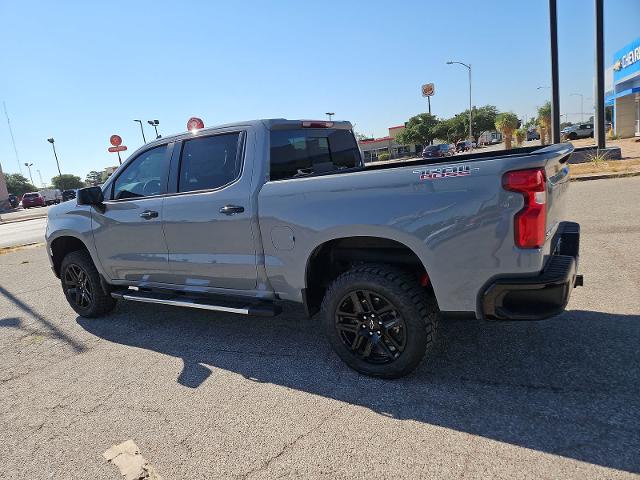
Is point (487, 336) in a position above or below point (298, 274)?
below

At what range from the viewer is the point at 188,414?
121 inches

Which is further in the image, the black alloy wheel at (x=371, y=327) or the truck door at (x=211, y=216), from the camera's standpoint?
the truck door at (x=211, y=216)

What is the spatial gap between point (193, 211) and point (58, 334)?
2.44m

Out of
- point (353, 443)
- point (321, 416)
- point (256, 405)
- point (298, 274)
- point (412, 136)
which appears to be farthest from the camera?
point (412, 136)

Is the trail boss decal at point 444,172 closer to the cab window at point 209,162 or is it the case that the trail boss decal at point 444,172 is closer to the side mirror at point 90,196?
the cab window at point 209,162

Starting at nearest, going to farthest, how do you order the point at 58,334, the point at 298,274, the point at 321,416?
the point at 321,416
the point at 298,274
the point at 58,334

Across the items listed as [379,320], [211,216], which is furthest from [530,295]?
[211,216]

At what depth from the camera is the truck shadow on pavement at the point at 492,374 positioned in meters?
2.51

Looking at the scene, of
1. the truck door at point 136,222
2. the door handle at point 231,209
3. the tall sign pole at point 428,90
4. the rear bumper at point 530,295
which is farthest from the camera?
the tall sign pole at point 428,90

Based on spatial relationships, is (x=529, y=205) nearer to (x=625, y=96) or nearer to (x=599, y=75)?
(x=599, y=75)

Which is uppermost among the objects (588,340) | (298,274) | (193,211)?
(193,211)

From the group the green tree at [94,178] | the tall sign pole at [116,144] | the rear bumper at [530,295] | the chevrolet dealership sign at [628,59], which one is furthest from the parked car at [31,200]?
the chevrolet dealership sign at [628,59]

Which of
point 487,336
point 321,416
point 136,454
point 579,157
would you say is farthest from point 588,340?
point 579,157

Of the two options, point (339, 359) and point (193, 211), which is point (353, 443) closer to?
point (339, 359)
